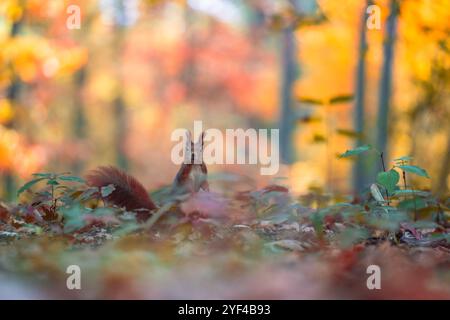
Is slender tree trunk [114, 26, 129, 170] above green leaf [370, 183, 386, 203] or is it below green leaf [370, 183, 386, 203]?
above

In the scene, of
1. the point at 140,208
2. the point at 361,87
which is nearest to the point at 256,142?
the point at 361,87

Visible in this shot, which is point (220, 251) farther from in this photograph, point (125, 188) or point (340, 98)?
point (340, 98)

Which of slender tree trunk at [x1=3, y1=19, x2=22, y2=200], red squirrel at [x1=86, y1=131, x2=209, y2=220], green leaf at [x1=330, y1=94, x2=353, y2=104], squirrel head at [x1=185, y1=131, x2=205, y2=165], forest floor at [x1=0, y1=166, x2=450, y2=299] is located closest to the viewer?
forest floor at [x1=0, y1=166, x2=450, y2=299]

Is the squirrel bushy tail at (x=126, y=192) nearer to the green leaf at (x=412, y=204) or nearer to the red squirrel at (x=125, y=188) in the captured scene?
the red squirrel at (x=125, y=188)

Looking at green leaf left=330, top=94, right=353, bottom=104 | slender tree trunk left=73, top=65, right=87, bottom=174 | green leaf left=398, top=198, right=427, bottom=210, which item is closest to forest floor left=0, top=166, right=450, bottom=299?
green leaf left=398, top=198, right=427, bottom=210

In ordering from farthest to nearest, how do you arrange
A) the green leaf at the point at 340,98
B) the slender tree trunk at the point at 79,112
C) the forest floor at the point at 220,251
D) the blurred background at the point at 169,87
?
the slender tree trunk at the point at 79,112
the blurred background at the point at 169,87
the green leaf at the point at 340,98
the forest floor at the point at 220,251

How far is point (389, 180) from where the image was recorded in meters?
1.83

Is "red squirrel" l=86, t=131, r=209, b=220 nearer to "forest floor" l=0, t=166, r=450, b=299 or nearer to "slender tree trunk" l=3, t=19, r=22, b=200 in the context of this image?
"forest floor" l=0, t=166, r=450, b=299

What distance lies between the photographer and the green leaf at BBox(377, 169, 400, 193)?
5.91 ft

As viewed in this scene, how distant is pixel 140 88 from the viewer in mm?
19531

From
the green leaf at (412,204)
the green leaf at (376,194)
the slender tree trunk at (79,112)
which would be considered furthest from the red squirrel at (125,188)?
the slender tree trunk at (79,112)

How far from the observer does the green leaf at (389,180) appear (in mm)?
1802
